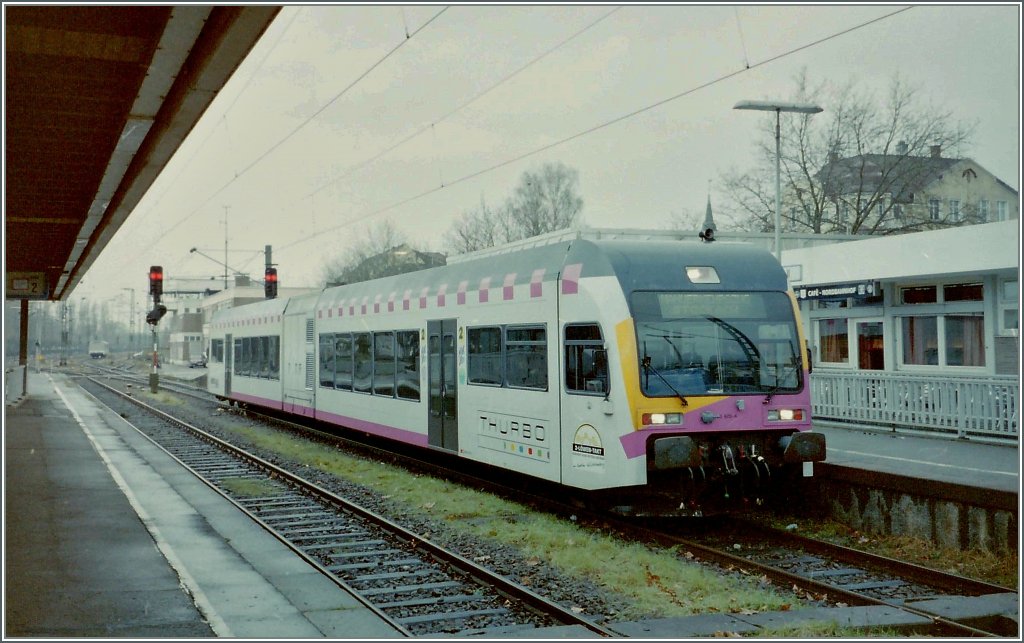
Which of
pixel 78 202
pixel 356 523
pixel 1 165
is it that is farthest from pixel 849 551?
pixel 78 202

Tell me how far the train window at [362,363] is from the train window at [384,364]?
30 cm

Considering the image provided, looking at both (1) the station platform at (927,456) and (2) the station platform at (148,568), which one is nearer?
(2) the station platform at (148,568)

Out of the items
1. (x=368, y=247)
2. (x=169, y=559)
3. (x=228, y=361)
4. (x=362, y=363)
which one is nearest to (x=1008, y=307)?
(x=362, y=363)

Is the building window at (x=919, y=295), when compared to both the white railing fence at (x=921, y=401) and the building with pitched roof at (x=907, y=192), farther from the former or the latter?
the building with pitched roof at (x=907, y=192)

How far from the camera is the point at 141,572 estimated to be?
8195 mm

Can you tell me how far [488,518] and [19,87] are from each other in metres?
6.63

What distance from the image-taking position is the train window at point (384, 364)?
16.4 meters

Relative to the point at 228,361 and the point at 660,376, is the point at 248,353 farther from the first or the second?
the point at 660,376

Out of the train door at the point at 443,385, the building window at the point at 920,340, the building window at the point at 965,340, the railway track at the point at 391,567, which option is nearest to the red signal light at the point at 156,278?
the railway track at the point at 391,567

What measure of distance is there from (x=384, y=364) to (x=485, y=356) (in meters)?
4.27

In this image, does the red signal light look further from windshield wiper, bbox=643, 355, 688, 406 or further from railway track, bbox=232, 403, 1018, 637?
windshield wiper, bbox=643, 355, 688, 406

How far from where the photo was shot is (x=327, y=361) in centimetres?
2023

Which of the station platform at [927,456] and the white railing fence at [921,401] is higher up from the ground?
the white railing fence at [921,401]

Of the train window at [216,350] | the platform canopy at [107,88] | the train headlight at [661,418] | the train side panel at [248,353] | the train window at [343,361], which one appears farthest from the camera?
the train window at [216,350]
